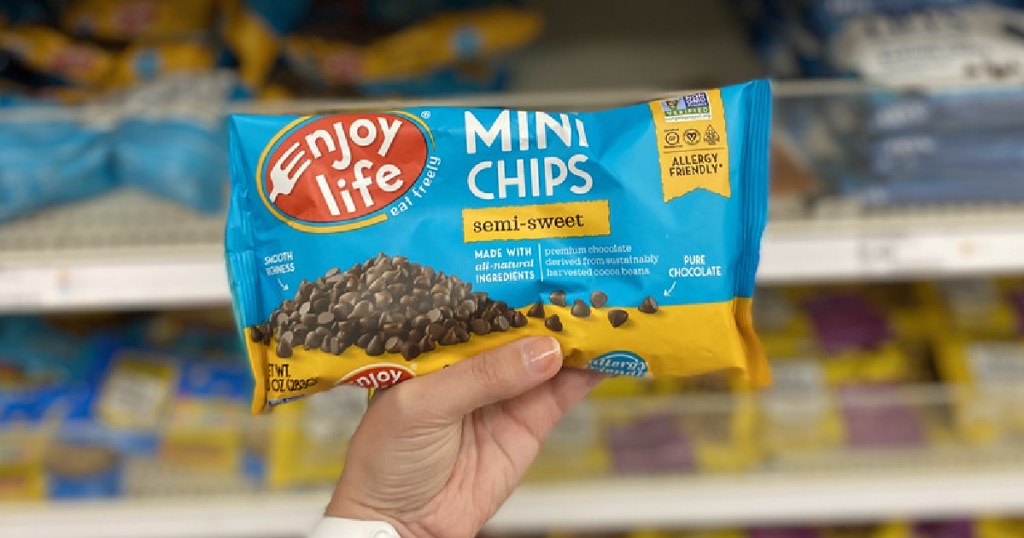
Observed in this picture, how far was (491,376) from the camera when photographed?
2.14ft

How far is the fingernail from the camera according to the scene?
65cm

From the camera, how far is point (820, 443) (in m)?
1.14

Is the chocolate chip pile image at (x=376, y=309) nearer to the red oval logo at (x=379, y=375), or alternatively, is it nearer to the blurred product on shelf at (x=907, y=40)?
the red oval logo at (x=379, y=375)

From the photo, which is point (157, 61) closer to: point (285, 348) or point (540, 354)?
point (285, 348)

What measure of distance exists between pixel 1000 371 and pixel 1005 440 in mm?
100

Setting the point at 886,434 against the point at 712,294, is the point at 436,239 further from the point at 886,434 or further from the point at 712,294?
the point at 886,434

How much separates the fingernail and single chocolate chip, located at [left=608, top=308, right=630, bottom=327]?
0.05 meters

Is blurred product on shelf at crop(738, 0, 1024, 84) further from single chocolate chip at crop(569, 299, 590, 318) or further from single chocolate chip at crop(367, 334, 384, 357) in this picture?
single chocolate chip at crop(367, 334, 384, 357)

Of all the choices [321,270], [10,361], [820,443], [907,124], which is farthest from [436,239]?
[10,361]

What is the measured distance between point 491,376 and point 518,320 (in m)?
0.06

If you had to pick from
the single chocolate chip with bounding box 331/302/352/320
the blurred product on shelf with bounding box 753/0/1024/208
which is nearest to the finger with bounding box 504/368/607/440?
the single chocolate chip with bounding box 331/302/352/320

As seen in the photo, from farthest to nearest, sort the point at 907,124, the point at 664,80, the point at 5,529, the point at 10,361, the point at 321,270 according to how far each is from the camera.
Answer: the point at 664,80, the point at 10,361, the point at 5,529, the point at 907,124, the point at 321,270

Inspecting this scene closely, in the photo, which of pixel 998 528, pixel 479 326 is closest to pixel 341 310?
pixel 479 326

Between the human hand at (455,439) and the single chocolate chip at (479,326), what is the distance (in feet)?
0.07
